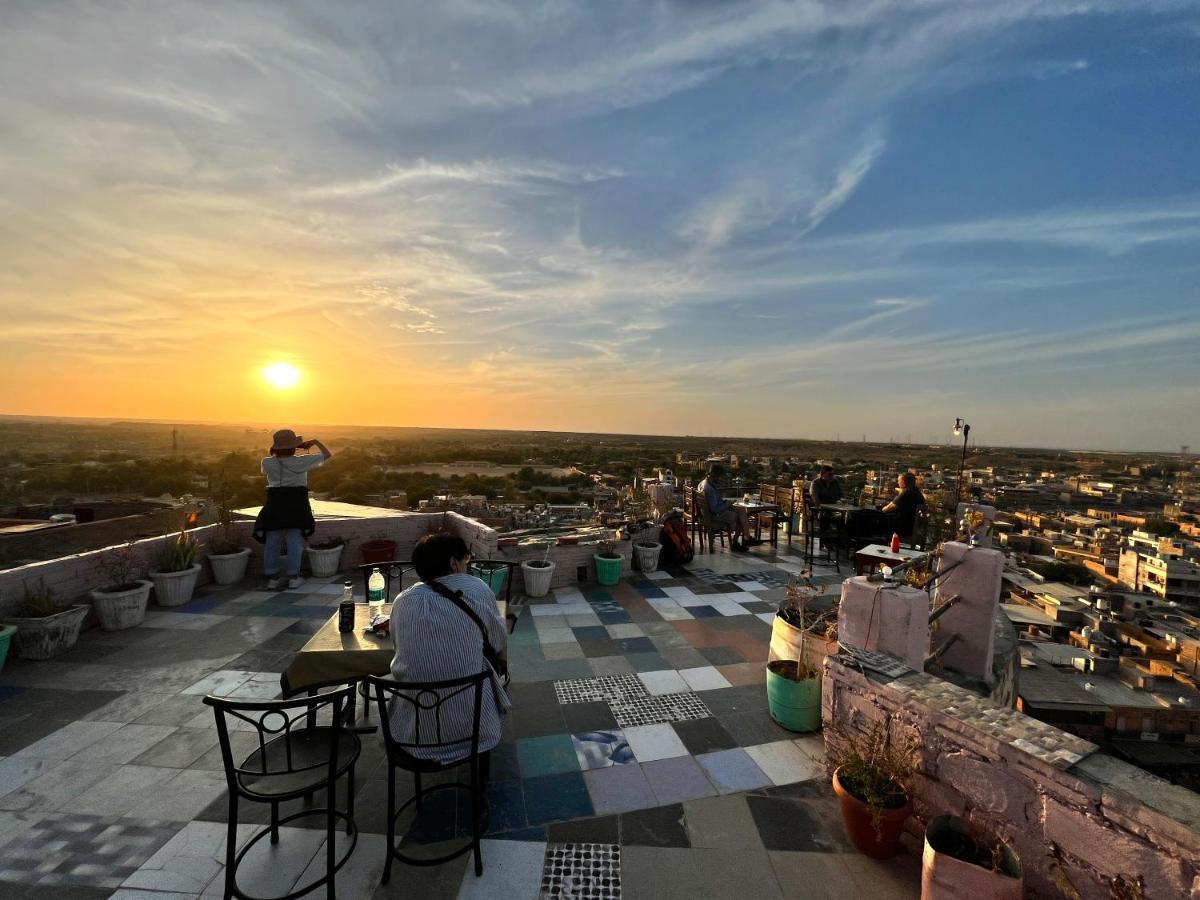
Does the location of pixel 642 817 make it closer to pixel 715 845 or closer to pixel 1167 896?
pixel 715 845

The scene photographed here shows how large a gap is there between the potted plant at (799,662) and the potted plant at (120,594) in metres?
5.90

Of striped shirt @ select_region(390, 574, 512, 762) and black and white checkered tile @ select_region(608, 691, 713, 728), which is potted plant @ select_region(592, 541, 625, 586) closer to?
black and white checkered tile @ select_region(608, 691, 713, 728)

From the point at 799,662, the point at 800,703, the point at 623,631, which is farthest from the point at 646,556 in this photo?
the point at 800,703

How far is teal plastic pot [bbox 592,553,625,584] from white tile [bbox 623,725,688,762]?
10.5 ft

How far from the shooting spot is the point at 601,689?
4.07 meters

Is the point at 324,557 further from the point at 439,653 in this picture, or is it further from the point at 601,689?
the point at 439,653

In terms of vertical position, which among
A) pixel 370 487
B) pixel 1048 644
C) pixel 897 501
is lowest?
pixel 1048 644

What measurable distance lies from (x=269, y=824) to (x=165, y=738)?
1303 mm

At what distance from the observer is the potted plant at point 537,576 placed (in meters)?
6.23

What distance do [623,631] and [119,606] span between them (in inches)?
192

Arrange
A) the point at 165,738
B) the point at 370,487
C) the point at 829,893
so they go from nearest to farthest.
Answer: the point at 829,893, the point at 165,738, the point at 370,487

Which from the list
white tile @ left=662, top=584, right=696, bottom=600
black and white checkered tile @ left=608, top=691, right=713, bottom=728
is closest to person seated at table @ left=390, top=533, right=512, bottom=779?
black and white checkered tile @ left=608, top=691, right=713, bottom=728

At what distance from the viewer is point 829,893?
2250 mm

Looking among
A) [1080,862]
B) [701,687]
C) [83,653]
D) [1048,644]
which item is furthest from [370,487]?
[1048,644]
